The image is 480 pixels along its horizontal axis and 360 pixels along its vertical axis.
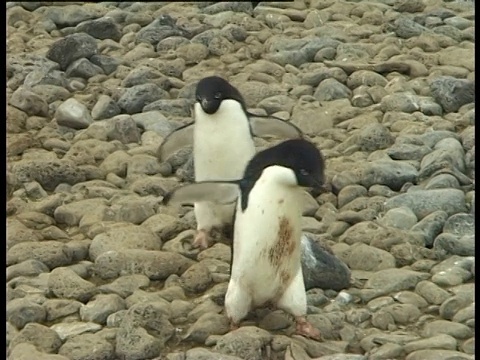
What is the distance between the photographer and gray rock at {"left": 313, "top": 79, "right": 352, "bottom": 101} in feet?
19.8

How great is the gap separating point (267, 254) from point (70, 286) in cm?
79

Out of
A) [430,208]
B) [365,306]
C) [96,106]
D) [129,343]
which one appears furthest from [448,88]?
[129,343]

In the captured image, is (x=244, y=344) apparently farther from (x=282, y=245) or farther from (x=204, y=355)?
(x=282, y=245)

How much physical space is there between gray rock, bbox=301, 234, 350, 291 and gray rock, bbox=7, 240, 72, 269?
95 centimetres

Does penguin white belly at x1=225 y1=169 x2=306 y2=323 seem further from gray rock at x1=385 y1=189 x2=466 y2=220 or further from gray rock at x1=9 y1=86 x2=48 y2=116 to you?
gray rock at x1=9 y1=86 x2=48 y2=116

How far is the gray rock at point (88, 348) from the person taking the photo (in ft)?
11.6

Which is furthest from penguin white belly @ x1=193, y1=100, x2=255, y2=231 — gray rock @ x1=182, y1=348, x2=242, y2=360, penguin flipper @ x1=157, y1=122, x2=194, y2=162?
gray rock @ x1=182, y1=348, x2=242, y2=360

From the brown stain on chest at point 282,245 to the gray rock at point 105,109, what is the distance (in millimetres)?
2367

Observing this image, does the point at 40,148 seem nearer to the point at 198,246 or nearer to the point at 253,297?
the point at 198,246

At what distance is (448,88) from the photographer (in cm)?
591

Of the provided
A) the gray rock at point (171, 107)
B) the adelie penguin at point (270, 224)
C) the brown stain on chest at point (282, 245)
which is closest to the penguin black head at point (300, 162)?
the adelie penguin at point (270, 224)

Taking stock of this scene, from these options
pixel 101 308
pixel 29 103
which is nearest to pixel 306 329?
pixel 101 308

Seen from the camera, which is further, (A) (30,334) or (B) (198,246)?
(B) (198,246)

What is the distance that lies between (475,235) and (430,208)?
1.15 feet
